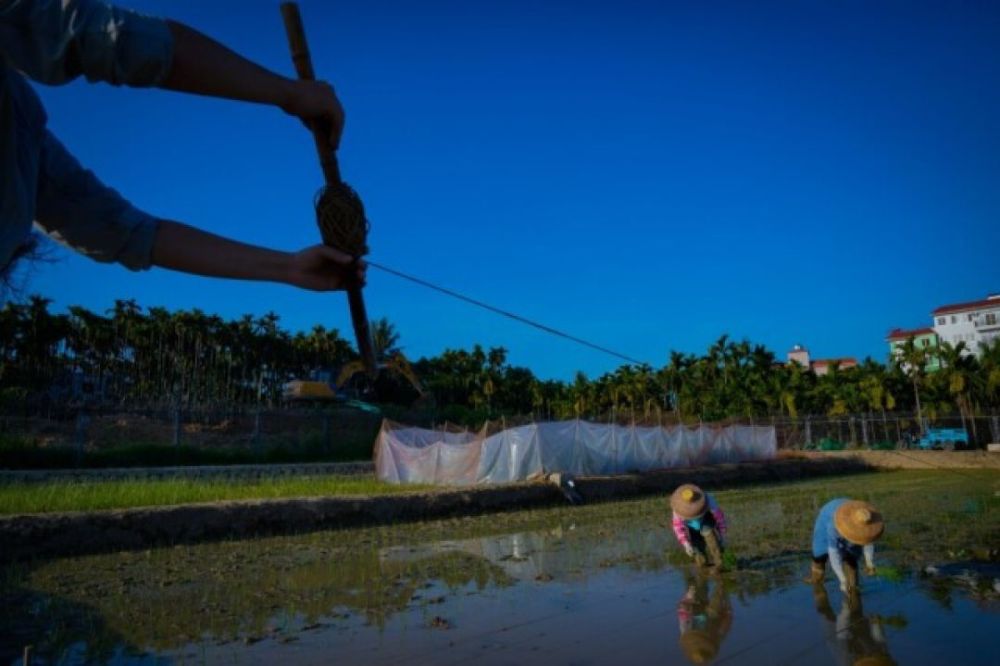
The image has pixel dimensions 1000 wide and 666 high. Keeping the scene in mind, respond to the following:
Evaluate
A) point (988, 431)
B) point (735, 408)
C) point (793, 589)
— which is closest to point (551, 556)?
point (793, 589)

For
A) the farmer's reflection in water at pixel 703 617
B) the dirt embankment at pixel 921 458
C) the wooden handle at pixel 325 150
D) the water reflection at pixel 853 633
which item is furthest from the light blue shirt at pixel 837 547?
the dirt embankment at pixel 921 458

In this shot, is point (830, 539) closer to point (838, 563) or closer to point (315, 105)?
point (838, 563)

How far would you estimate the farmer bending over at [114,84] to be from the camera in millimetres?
1060

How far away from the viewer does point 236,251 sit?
1600 millimetres

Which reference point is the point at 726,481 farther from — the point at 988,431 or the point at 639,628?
the point at 988,431

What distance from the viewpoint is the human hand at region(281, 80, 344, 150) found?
1363 millimetres

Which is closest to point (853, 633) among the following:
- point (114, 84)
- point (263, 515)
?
point (114, 84)

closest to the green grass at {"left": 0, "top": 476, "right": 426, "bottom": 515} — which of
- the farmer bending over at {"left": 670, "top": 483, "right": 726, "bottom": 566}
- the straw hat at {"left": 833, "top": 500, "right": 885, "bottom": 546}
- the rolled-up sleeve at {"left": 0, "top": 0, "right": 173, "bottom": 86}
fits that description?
the farmer bending over at {"left": 670, "top": 483, "right": 726, "bottom": 566}

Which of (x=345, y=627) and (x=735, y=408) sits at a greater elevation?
(x=735, y=408)

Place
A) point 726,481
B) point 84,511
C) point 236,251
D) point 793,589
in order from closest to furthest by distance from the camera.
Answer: point 236,251
point 793,589
point 84,511
point 726,481

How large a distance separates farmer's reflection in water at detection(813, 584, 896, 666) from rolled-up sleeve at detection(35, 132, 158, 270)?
407 centimetres

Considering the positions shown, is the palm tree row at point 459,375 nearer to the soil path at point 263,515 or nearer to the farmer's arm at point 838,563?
the soil path at point 263,515

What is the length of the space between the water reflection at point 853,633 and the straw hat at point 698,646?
0.66m

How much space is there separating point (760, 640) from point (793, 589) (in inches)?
64.4
